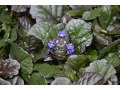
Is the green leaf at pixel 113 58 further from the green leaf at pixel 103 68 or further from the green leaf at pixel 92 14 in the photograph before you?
the green leaf at pixel 92 14

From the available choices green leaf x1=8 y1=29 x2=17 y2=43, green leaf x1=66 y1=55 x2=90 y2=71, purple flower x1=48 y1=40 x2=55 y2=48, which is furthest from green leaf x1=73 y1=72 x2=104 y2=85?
green leaf x1=8 y1=29 x2=17 y2=43

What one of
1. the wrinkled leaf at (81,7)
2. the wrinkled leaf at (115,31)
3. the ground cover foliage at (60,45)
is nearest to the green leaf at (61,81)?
the ground cover foliage at (60,45)

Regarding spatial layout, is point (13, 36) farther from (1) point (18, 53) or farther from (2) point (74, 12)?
(2) point (74, 12)

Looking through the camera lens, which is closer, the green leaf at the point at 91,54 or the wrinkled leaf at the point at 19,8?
the green leaf at the point at 91,54

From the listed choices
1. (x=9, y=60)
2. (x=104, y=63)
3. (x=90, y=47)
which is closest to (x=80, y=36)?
(x=90, y=47)

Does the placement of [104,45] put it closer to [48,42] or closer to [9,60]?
[48,42]

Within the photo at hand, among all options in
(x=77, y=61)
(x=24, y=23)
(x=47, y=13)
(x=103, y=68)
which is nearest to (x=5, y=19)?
(x=24, y=23)

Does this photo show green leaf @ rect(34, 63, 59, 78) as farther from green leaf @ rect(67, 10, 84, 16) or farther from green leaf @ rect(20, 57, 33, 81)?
green leaf @ rect(67, 10, 84, 16)
